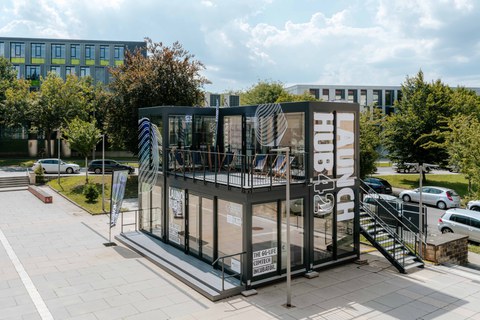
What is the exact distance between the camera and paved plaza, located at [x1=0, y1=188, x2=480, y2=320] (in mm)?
10922

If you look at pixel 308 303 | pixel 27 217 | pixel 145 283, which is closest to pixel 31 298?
pixel 145 283

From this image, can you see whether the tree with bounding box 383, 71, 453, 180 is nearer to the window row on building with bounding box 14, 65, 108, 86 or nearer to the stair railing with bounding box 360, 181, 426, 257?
the stair railing with bounding box 360, 181, 426, 257

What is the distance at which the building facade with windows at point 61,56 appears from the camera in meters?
66.2

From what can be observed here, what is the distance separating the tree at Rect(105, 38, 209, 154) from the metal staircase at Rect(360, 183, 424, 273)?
1767cm

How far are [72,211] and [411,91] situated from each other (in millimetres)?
32035

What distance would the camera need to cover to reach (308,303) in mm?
11539

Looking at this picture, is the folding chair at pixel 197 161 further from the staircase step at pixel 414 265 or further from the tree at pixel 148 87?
the tree at pixel 148 87

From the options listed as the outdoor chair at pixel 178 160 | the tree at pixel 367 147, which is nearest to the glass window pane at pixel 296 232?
the outdoor chair at pixel 178 160

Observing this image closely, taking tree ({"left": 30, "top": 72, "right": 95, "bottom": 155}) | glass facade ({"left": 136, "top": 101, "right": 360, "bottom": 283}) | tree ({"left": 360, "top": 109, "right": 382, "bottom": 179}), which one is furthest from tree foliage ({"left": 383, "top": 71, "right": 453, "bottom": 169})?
tree ({"left": 30, "top": 72, "right": 95, "bottom": 155})

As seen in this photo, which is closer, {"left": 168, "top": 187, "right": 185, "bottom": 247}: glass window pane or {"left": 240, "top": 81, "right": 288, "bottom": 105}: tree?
{"left": 168, "top": 187, "right": 185, "bottom": 247}: glass window pane

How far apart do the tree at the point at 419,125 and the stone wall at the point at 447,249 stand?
66.2ft

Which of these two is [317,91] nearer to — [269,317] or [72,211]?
[72,211]

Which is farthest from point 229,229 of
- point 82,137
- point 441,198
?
point 82,137

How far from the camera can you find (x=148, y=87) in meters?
29.2
